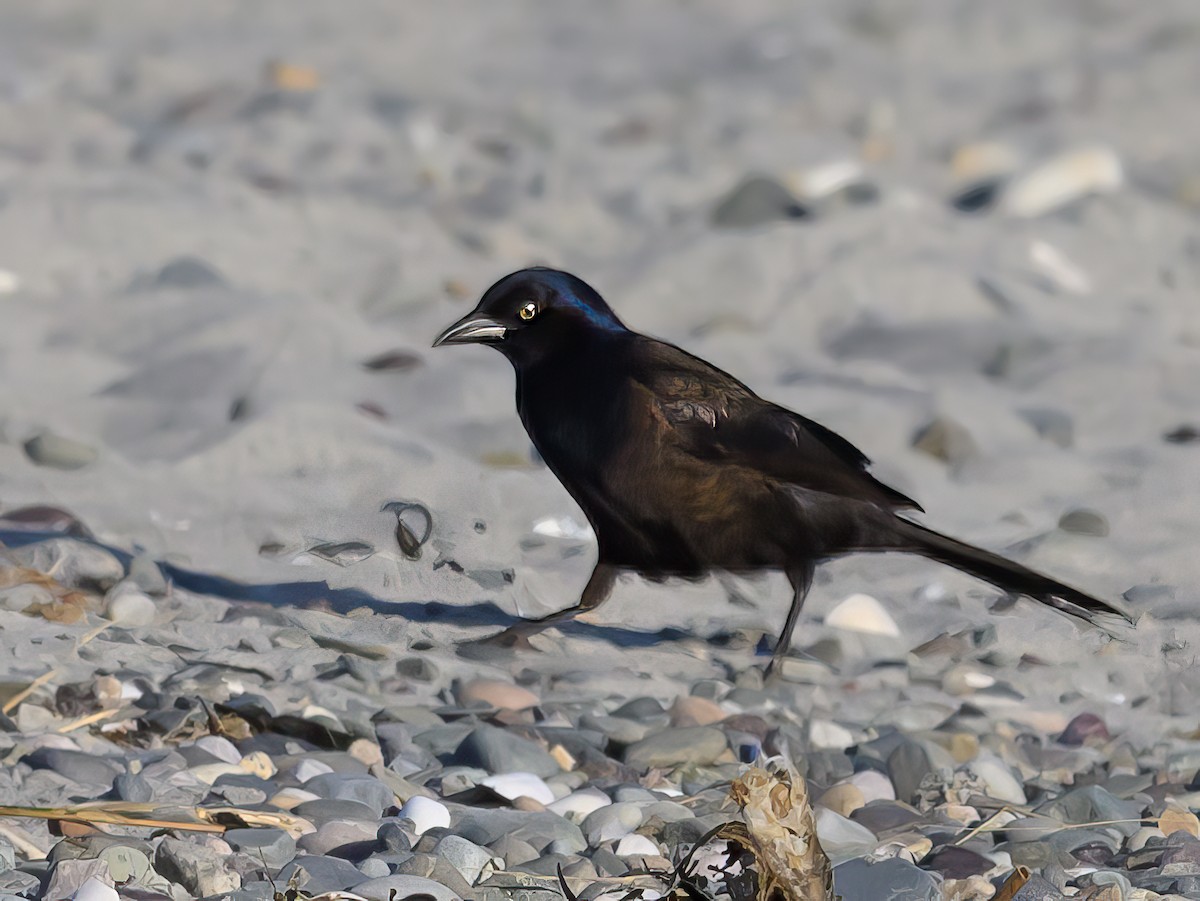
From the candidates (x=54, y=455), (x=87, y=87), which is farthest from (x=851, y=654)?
(x=87, y=87)

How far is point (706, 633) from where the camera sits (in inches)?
125

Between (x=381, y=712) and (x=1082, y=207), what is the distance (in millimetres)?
3995

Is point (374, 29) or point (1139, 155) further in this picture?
point (374, 29)

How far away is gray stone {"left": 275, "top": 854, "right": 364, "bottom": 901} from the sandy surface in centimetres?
87

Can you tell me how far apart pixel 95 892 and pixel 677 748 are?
3.30 ft

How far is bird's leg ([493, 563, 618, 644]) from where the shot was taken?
2.91 metres

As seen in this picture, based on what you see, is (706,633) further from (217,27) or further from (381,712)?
(217,27)

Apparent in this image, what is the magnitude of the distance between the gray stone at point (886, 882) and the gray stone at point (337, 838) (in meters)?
0.64

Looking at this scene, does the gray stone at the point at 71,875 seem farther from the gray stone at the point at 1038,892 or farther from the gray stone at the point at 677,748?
the gray stone at the point at 1038,892

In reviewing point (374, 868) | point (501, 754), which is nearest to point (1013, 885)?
point (374, 868)

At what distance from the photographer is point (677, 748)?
9.09ft

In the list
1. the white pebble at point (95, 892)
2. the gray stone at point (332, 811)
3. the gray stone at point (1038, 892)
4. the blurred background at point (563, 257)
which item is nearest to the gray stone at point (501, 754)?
the gray stone at point (332, 811)

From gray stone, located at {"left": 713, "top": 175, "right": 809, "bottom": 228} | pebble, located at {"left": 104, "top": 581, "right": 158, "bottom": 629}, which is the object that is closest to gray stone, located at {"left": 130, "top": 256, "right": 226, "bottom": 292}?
gray stone, located at {"left": 713, "top": 175, "right": 809, "bottom": 228}

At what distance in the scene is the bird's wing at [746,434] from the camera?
268 centimetres
